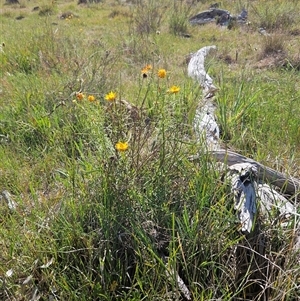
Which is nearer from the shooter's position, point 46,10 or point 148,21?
point 148,21

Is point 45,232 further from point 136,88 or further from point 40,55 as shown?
point 40,55

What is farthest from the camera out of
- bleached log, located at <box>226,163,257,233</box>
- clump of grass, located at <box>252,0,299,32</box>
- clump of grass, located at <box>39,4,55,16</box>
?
clump of grass, located at <box>39,4,55,16</box>

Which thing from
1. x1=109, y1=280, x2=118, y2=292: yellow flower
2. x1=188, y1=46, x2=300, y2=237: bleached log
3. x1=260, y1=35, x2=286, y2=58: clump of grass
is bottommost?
x1=260, y1=35, x2=286, y2=58: clump of grass

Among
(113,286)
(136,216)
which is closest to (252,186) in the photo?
(136,216)

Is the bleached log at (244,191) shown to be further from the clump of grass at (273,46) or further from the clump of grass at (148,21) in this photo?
the clump of grass at (148,21)

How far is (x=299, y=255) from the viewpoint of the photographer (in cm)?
137

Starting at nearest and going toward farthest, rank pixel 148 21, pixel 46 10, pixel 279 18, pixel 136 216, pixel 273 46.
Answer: pixel 136 216 → pixel 273 46 → pixel 279 18 → pixel 148 21 → pixel 46 10

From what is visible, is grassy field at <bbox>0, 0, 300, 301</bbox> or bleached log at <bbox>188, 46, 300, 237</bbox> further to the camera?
bleached log at <bbox>188, 46, 300, 237</bbox>

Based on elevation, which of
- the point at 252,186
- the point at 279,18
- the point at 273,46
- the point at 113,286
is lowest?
the point at 273,46

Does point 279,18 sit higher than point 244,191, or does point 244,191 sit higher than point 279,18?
point 244,191

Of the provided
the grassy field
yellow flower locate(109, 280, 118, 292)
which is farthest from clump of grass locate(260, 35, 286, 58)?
yellow flower locate(109, 280, 118, 292)

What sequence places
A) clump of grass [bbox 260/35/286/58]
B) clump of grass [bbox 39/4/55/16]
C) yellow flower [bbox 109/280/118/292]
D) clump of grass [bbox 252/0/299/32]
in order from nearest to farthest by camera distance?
yellow flower [bbox 109/280/118/292], clump of grass [bbox 260/35/286/58], clump of grass [bbox 252/0/299/32], clump of grass [bbox 39/4/55/16]

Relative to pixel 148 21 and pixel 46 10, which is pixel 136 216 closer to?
pixel 148 21

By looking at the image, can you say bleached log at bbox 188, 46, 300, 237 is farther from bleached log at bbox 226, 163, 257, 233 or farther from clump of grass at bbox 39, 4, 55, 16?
clump of grass at bbox 39, 4, 55, 16
